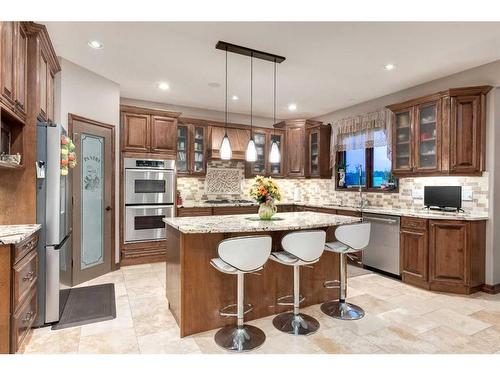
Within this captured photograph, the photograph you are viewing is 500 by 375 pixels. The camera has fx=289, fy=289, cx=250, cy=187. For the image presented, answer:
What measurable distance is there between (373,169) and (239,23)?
146 inches

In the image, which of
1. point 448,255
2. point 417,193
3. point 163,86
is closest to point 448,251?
point 448,255

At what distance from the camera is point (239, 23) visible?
9.07 ft

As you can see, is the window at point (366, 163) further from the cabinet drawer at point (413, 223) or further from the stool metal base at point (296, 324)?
the stool metal base at point (296, 324)

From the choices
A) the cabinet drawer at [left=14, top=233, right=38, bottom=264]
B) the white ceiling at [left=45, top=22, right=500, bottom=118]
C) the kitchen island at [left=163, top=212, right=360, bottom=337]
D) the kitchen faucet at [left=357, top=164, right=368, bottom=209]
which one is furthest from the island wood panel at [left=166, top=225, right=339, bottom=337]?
the kitchen faucet at [left=357, top=164, right=368, bottom=209]

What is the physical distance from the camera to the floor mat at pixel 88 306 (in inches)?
112

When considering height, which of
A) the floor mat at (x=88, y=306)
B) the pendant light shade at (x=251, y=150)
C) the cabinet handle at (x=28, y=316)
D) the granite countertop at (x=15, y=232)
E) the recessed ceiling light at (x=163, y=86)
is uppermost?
the recessed ceiling light at (x=163, y=86)

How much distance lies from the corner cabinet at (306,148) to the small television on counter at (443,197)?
7.16 ft

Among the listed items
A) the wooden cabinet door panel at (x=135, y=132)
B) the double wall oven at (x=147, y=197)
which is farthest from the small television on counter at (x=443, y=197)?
the wooden cabinet door panel at (x=135, y=132)

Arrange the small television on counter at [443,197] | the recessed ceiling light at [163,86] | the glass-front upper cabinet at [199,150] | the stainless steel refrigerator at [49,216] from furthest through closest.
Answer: the glass-front upper cabinet at [199,150], the recessed ceiling light at [163,86], the small television on counter at [443,197], the stainless steel refrigerator at [49,216]

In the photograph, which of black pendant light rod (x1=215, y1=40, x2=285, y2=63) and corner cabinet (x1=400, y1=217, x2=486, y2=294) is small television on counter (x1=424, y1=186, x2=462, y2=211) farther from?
black pendant light rod (x1=215, y1=40, x2=285, y2=63)

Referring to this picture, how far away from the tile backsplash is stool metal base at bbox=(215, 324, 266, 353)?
3323 millimetres

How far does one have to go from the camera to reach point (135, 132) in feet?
15.6

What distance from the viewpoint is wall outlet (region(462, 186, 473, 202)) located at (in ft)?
12.7
